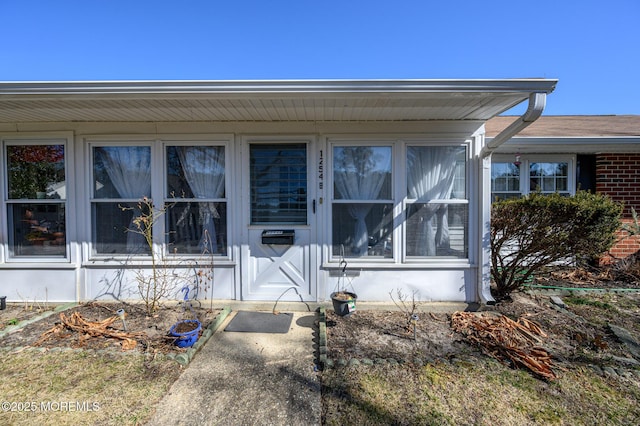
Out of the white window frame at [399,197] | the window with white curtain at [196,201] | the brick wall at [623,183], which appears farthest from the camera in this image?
the brick wall at [623,183]

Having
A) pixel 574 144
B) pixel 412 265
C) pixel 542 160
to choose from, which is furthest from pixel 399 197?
pixel 542 160

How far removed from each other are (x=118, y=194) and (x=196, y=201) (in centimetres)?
108

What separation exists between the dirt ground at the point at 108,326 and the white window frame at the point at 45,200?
63 cm

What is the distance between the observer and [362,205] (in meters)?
4.06

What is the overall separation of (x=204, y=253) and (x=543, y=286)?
16.6ft

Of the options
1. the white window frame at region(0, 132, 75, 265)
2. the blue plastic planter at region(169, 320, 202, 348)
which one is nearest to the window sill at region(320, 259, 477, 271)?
the blue plastic planter at region(169, 320, 202, 348)

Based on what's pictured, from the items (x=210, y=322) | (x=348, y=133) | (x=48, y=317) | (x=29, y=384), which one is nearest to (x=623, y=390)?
(x=348, y=133)

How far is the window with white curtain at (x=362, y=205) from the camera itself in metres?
4.04

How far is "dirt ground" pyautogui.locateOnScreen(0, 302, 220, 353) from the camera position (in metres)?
3.03

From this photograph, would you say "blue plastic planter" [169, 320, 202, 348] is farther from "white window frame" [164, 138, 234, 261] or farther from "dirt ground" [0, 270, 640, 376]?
"white window frame" [164, 138, 234, 261]

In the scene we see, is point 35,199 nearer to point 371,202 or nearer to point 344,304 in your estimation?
point 344,304

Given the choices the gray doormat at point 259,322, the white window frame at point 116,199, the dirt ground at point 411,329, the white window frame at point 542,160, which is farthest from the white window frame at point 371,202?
the white window frame at point 542,160

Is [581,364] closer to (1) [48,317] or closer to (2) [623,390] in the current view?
(2) [623,390]

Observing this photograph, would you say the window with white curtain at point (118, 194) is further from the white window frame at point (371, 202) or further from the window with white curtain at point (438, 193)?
the window with white curtain at point (438, 193)
